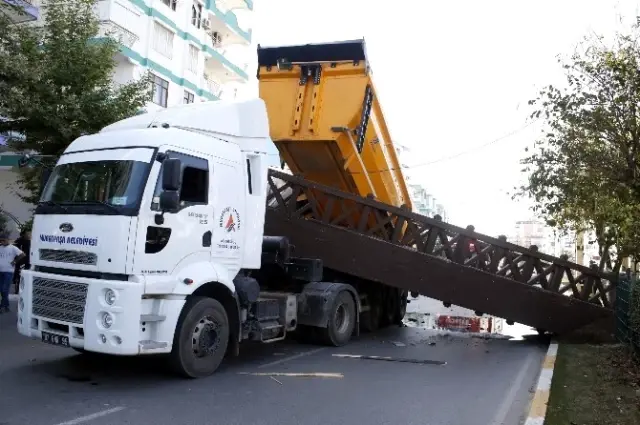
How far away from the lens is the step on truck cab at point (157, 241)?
19.6ft

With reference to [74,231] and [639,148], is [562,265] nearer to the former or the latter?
[639,148]

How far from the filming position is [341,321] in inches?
393

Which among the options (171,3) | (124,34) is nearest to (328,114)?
(124,34)

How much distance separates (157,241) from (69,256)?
37.9 inches

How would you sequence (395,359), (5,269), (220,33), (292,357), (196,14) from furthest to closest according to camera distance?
1. (220,33)
2. (196,14)
3. (5,269)
4. (395,359)
5. (292,357)

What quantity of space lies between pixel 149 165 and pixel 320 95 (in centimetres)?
452

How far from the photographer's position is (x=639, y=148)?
9.29 m

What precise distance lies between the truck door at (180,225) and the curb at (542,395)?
12.6 ft

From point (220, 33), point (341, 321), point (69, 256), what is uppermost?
point (220, 33)

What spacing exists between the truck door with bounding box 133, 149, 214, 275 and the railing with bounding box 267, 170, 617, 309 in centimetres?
334

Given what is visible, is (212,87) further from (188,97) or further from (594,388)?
(594,388)

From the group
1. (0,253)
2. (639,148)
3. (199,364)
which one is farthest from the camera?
(0,253)

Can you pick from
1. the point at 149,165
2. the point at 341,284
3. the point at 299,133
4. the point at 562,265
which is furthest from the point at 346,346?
the point at 149,165

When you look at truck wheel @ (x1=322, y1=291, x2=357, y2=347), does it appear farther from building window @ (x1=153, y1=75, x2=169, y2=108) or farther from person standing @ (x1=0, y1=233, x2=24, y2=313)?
building window @ (x1=153, y1=75, x2=169, y2=108)
